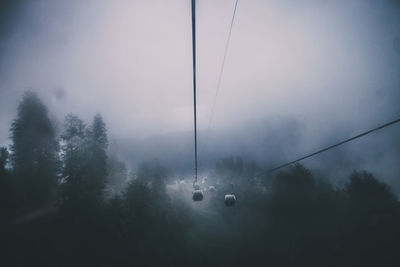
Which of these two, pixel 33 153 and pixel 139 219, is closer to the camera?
pixel 33 153

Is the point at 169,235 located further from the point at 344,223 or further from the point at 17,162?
the point at 344,223

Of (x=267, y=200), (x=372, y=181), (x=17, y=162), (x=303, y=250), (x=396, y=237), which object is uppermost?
(x=17, y=162)

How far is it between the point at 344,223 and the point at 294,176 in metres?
15.2

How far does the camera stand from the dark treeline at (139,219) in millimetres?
24297

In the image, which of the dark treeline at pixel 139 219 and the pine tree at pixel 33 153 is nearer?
the dark treeline at pixel 139 219

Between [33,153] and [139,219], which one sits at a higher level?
[33,153]

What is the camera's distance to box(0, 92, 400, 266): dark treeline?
957 inches

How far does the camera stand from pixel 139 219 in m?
32.6

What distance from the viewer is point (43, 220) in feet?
82.5

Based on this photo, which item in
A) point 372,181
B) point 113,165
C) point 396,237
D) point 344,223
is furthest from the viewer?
point 113,165

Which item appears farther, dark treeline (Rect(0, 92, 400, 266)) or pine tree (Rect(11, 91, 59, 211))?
pine tree (Rect(11, 91, 59, 211))

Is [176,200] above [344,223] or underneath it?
above

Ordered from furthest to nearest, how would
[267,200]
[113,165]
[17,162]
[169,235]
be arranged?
[267,200]
[113,165]
[169,235]
[17,162]

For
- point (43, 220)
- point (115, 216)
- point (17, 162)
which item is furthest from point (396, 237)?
point (17, 162)
